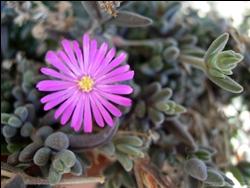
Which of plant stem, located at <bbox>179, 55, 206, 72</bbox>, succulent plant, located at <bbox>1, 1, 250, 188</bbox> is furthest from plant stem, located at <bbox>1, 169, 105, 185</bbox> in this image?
plant stem, located at <bbox>179, 55, 206, 72</bbox>

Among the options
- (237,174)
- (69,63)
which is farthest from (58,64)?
(237,174)

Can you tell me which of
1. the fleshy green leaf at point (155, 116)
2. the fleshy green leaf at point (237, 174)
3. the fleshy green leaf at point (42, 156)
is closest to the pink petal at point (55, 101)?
the fleshy green leaf at point (42, 156)

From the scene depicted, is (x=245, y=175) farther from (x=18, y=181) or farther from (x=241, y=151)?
(x=18, y=181)

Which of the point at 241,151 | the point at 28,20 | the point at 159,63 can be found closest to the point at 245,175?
the point at 241,151

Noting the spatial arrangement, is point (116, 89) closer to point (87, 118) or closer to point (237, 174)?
point (87, 118)

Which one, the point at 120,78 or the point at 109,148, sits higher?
the point at 120,78

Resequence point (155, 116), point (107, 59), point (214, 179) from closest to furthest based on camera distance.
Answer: point (107, 59)
point (214, 179)
point (155, 116)
